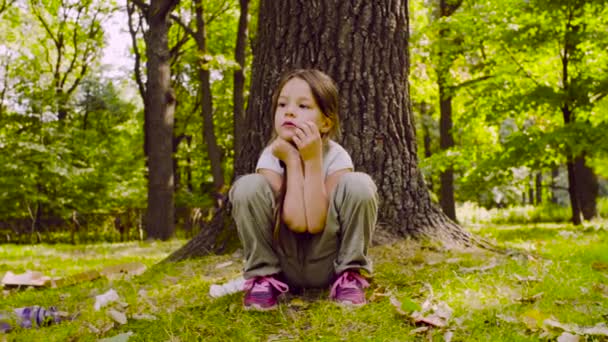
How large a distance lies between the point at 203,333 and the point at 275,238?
20.7 inches

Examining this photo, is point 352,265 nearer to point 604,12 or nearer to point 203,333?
point 203,333

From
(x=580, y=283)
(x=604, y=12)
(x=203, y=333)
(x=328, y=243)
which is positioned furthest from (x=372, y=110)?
(x=604, y=12)

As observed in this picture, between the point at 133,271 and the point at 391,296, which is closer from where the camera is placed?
the point at 391,296

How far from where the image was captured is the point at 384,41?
11.9 feet

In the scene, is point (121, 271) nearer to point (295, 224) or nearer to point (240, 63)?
point (295, 224)

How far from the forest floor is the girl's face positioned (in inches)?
31.8

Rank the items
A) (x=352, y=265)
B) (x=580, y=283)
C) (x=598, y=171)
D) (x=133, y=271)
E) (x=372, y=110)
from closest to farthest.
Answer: (x=598, y=171), (x=352, y=265), (x=580, y=283), (x=372, y=110), (x=133, y=271)

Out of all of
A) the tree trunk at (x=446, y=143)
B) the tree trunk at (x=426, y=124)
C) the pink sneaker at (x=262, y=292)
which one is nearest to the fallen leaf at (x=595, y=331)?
the pink sneaker at (x=262, y=292)

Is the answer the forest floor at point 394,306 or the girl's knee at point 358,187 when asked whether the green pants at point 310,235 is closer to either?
the girl's knee at point 358,187

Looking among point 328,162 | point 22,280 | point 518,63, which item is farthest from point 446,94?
point 328,162

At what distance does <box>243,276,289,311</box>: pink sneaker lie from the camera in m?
2.47

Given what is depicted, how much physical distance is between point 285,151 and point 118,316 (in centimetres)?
103

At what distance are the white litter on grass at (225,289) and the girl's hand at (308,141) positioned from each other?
2.95 feet

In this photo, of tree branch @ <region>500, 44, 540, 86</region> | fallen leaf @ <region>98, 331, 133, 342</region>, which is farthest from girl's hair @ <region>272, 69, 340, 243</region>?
tree branch @ <region>500, 44, 540, 86</region>
